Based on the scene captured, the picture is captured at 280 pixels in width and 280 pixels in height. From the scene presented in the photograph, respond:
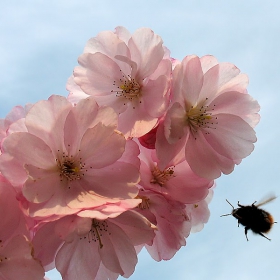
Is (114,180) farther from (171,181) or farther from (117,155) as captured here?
(171,181)

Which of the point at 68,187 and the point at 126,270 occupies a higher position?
the point at 68,187

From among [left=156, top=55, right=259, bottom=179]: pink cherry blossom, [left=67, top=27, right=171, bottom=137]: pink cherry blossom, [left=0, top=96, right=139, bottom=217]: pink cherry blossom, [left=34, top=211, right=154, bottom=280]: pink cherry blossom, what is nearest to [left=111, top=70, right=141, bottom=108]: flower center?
[left=67, top=27, right=171, bottom=137]: pink cherry blossom

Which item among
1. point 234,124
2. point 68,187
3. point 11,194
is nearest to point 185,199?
point 234,124

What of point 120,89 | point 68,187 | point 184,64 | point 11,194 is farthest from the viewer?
point 120,89

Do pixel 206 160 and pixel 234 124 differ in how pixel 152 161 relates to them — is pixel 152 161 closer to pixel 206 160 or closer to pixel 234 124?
pixel 206 160

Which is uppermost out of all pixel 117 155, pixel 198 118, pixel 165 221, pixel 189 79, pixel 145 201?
pixel 189 79

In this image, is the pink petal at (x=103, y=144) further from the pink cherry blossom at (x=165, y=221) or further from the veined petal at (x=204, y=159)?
the veined petal at (x=204, y=159)

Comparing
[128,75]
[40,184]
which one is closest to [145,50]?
[128,75]
